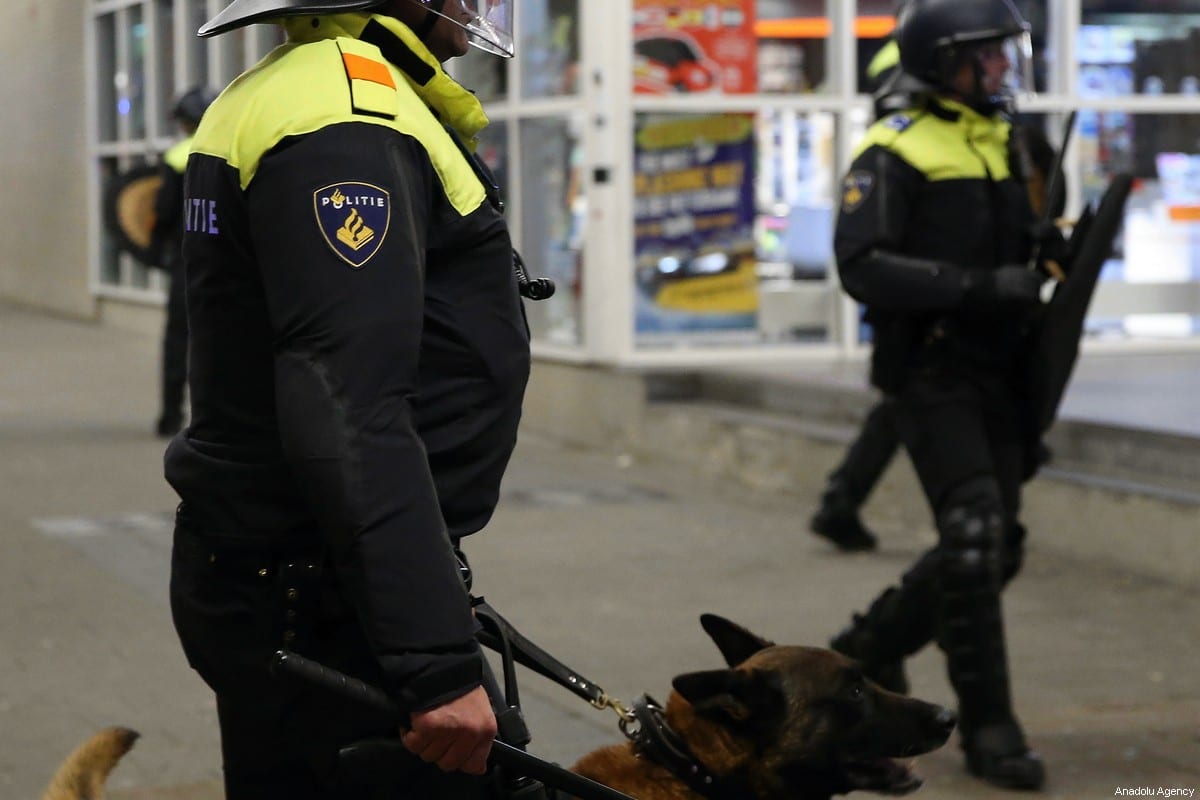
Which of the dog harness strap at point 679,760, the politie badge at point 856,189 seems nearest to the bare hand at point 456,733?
the dog harness strap at point 679,760

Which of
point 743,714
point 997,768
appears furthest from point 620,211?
point 743,714

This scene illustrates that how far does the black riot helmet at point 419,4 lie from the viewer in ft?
8.45

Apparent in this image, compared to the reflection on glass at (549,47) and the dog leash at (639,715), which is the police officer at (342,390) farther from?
the reflection on glass at (549,47)

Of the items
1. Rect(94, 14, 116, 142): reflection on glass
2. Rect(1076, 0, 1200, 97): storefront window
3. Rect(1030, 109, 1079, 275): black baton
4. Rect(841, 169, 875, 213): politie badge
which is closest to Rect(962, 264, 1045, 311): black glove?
Rect(1030, 109, 1079, 275): black baton

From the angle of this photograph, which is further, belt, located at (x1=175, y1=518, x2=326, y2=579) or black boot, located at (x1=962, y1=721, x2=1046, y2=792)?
black boot, located at (x1=962, y1=721, x2=1046, y2=792)

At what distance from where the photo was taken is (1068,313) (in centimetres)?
512

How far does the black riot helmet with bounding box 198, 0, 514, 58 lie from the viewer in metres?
2.58

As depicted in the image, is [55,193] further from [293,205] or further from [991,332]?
[293,205]

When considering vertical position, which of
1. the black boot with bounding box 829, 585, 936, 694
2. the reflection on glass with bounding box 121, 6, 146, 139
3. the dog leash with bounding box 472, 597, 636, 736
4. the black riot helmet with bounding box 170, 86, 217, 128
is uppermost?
the reflection on glass with bounding box 121, 6, 146, 139

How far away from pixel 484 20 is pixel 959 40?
8.96 feet

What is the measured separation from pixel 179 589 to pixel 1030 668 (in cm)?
413

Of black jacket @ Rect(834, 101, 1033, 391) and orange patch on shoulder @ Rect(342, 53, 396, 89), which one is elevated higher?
orange patch on shoulder @ Rect(342, 53, 396, 89)

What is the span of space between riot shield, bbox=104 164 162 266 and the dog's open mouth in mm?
9956

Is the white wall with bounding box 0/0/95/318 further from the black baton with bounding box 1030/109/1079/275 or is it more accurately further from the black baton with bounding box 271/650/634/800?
the black baton with bounding box 271/650/634/800
